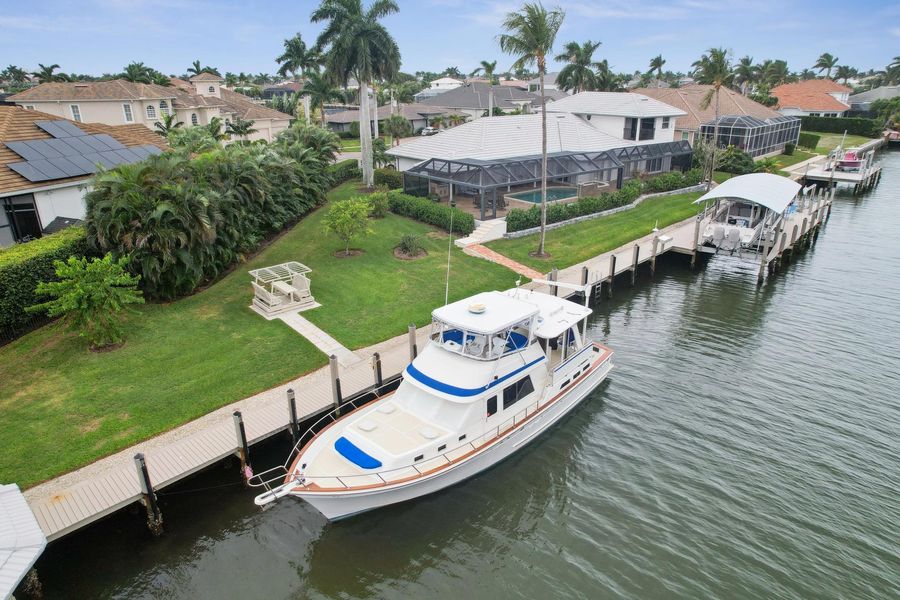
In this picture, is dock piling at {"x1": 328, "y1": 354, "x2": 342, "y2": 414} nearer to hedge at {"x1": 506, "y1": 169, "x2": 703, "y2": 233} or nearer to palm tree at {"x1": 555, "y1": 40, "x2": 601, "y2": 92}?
hedge at {"x1": 506, "y1": 169, "x2": 703, "y2": 233}

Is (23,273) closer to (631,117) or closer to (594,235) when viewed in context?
(594,235)

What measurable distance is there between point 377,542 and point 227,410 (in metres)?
6.94

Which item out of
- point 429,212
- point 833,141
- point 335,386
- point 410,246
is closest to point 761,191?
point 429,212

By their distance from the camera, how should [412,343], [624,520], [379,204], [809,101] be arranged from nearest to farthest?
[624,520], [412,343], [379,204], [809,101]

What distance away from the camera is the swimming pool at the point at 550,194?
4159cm

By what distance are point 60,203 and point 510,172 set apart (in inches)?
1046

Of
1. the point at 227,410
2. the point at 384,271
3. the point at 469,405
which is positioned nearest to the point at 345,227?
the point at 384,271

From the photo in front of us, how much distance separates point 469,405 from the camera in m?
15.8

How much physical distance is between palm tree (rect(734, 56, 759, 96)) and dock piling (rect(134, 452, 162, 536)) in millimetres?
97489

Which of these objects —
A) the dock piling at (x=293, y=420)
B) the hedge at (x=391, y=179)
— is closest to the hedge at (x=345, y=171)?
the hedge at (x=391, y=179)

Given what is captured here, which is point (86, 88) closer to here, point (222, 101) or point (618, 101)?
point (222, 101)

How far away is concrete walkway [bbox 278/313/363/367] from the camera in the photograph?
20984 mm

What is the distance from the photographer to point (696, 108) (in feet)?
211

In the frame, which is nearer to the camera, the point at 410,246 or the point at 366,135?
the point at 410,246
